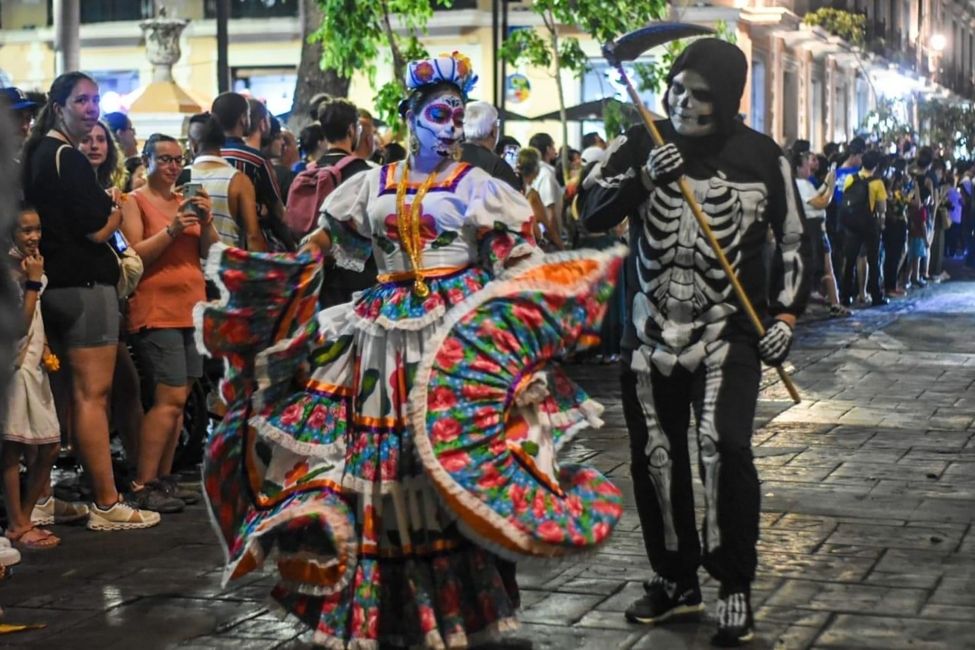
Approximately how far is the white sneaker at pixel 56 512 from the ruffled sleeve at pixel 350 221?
2.87 metres

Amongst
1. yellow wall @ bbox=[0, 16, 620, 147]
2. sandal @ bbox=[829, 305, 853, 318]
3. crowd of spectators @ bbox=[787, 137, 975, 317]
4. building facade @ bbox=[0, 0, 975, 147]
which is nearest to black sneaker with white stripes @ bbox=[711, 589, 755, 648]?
crowd of spectators @ bbox=[787, 137, 975, 317]

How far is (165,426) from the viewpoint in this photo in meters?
8.71

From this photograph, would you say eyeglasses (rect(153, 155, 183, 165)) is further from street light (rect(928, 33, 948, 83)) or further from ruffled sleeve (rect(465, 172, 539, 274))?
street light (rect(928, 33, 948, 83))

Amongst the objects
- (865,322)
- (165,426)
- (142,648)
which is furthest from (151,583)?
(865,322)

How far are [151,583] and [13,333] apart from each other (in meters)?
4.96

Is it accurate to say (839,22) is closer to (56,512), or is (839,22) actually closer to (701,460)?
(56,512)

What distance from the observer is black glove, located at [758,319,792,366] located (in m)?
5.98

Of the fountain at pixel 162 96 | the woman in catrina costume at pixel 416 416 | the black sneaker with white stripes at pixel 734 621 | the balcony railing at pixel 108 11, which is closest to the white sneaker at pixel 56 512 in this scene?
the woman in catrina costume at pixel 416 416

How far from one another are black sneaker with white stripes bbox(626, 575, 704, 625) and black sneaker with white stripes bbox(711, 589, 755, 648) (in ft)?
0.94

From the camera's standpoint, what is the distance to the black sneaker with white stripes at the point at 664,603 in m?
6.21

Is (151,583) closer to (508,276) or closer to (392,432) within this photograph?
(392,432)

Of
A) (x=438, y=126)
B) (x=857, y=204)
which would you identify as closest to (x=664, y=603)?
(x=438, y=126)

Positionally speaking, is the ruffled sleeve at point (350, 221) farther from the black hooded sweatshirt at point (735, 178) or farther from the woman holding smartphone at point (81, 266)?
the woman holding smartphone at point (81, 266)

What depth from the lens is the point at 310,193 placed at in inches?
353
